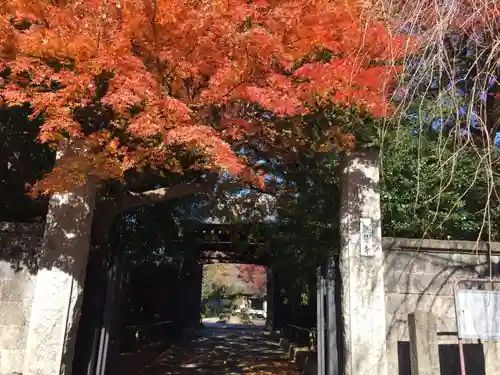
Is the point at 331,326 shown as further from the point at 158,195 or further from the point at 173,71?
the point at 173,71

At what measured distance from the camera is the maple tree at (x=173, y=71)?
6309 millimetres

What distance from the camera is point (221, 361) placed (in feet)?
47.7

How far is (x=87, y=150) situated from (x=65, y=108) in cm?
88

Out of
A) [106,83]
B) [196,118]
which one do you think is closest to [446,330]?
[196,118]

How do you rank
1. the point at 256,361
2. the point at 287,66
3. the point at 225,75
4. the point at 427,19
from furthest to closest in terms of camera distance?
the point at 256,361
the point at 287,66
the point at 225,75
the point at 427,19

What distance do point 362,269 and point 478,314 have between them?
Result: 1688mm

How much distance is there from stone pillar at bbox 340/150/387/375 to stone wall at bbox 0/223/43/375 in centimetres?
497

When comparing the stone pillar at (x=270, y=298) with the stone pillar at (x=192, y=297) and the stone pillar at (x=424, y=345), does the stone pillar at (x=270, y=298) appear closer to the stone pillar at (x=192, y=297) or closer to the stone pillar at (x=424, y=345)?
the stone pillar at (x=192, y=297)

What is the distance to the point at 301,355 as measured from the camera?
12.5 m

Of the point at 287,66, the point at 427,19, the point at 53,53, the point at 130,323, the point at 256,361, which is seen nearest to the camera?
the point at 427,19

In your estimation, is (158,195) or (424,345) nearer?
(424,345)

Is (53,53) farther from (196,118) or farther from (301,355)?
(301,355)

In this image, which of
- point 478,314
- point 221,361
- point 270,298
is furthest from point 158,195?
point 270,298

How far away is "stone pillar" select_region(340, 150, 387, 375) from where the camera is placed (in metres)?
6.67
